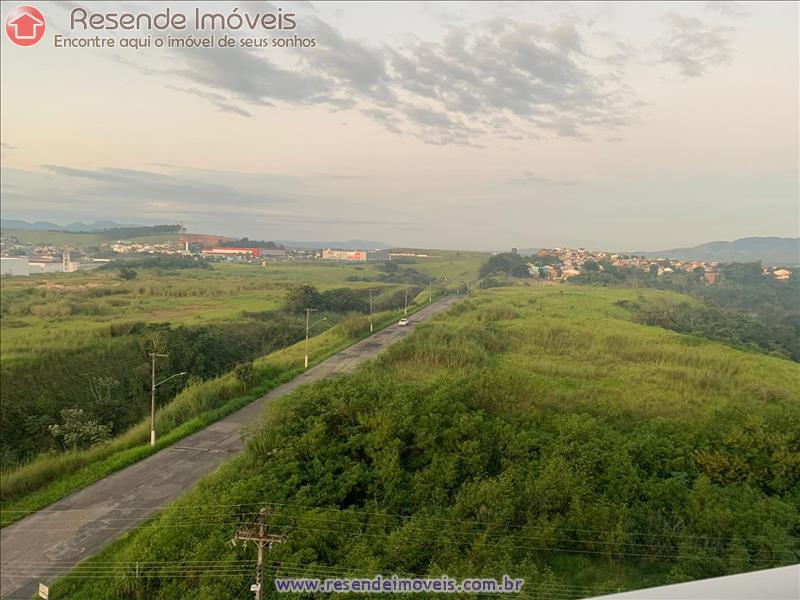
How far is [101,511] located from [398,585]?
10.6 metres

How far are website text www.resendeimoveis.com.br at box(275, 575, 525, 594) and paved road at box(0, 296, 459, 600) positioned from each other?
6861mm

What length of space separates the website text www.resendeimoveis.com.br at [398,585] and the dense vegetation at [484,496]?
25 cm

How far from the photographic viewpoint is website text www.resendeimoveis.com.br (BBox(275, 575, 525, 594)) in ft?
27.9

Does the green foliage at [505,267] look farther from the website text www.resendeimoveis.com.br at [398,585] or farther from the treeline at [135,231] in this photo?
the website text www.resendeimoveis.com.br at [398,585]

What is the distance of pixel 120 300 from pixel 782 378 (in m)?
51.4

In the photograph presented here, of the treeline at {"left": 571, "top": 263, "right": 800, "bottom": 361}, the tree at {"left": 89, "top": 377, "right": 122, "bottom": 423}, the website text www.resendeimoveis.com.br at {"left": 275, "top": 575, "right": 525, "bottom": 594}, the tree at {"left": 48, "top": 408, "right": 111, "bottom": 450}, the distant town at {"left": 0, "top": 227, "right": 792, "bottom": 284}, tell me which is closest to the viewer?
the website text www.resendeimoveis.com.br at {"left": 275, "top": 575, "right": 525, "bottom": 594}

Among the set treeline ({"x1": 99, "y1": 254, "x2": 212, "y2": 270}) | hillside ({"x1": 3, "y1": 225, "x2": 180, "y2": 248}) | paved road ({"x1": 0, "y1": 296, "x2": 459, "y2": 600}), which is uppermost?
hillside ({"x1": 3, "y1": 225, "x2": 180, "y2": 248})

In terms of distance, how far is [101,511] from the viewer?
14.5 metres

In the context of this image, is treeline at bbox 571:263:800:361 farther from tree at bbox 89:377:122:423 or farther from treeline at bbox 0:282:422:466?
tree at bbox 89:377:122:423

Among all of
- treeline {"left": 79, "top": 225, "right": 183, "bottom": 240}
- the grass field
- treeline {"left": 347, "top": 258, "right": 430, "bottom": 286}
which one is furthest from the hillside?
treeline {"left": 347, "top": 258, "right": 430, "bottom": 286}

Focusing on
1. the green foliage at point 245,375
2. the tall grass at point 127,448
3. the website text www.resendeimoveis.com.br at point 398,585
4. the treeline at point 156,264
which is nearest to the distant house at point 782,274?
the tall grass at point 127,448

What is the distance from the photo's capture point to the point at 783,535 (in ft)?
34.7

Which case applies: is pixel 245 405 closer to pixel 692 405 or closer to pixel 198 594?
pixel 198 594

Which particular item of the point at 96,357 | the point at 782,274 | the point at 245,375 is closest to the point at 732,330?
the point at 245,375
